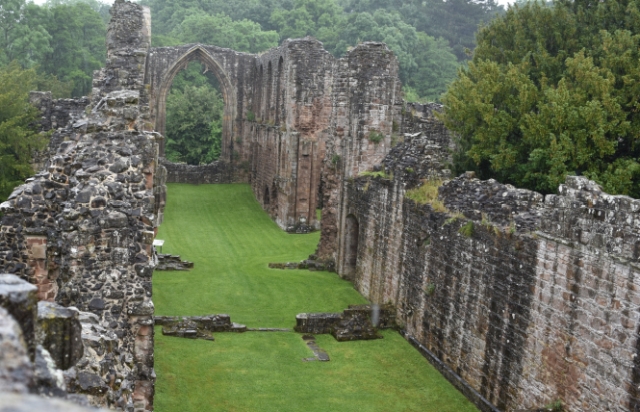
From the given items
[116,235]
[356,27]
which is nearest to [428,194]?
[116,235]

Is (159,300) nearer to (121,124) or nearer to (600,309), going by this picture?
(121,124)

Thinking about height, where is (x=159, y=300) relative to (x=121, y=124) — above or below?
below

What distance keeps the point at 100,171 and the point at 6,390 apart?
665 cm

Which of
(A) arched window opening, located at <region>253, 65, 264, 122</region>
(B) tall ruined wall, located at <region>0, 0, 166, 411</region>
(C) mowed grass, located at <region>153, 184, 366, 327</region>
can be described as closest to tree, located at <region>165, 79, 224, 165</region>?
(A) arched window opening, located at <region>253, 65, 264, 122</region>

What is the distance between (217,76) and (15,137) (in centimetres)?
1522

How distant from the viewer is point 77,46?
52.3 meters

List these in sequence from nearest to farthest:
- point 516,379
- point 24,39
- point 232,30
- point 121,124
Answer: point 121,124 < point 516,379 < point 24,39 < point 232,30

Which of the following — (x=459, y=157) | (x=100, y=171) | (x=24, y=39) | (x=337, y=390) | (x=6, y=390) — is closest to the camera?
(x=6, y=390)

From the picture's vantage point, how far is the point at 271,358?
13820 millimetres

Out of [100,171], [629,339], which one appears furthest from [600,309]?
[100,171]

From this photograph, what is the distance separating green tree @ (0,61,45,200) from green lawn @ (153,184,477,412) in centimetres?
548

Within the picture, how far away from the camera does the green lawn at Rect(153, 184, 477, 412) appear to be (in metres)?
12.0

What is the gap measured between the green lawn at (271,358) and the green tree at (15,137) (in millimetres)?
5478

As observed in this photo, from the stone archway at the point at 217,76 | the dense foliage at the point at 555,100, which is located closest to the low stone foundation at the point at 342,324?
the dense foliage at the point at 555,100
